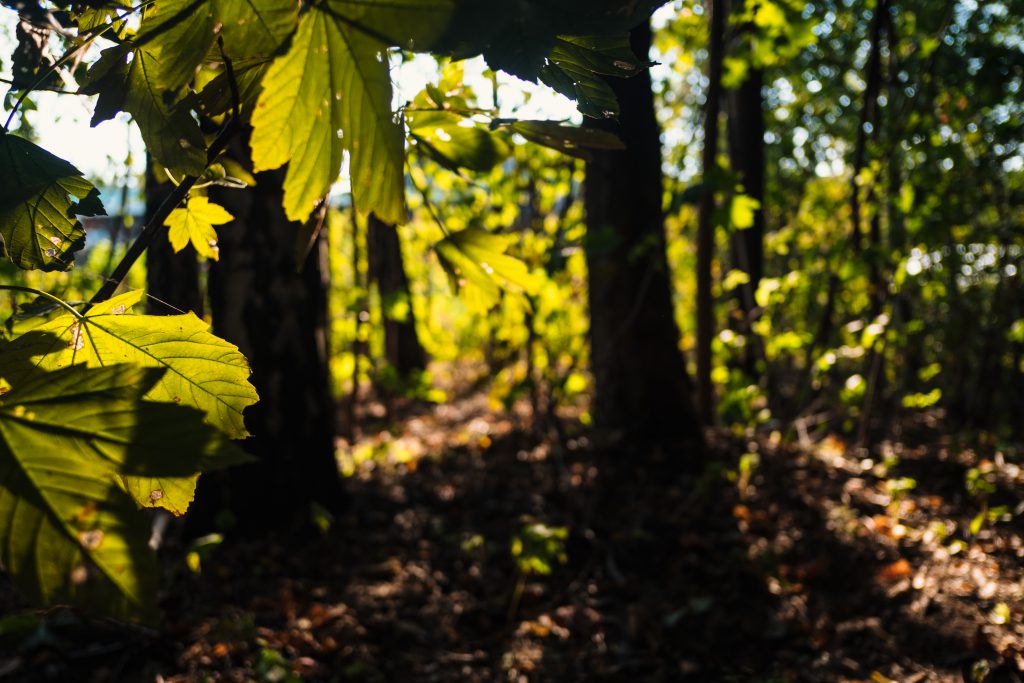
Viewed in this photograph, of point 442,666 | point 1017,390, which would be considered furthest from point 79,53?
point 1017,390

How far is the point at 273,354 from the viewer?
12.1ft

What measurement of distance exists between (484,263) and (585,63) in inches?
13.6

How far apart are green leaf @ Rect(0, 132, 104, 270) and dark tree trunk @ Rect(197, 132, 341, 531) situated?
2.76 metres

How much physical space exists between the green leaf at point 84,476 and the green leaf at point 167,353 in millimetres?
150

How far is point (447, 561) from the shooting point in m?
3.61

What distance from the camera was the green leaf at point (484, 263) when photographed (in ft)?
3.18

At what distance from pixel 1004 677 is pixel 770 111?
777 cm

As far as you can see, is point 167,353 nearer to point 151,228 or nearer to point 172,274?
point 151,228

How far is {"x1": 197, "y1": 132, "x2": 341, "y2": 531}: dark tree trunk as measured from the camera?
11.7 ft

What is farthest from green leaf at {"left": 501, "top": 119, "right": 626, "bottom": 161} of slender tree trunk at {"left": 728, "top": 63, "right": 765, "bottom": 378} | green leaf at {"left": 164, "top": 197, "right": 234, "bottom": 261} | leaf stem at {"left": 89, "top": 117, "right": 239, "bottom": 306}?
slender tree trunk at {"left": 728, "top": 63, "right": 765, "bottom": 378}

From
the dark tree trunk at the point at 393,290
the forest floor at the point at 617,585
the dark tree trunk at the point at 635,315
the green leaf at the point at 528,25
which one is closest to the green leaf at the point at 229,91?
the green leaf at the point at 528,25

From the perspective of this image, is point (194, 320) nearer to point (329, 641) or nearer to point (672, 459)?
point (329, 641)

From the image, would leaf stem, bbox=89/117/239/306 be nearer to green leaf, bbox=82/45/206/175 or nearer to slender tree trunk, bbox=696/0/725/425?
green leaf, bbox=82/45/206/175

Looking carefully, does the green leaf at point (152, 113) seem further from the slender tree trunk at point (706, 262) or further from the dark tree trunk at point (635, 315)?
the dark tree trunk at point (635, 315)
